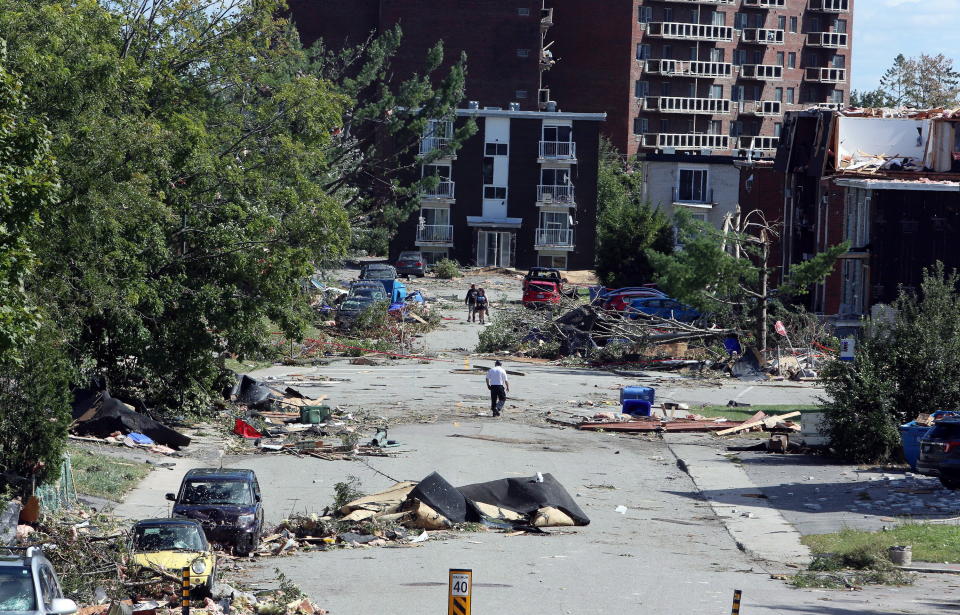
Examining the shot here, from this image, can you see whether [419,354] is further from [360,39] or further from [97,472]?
[360,39]

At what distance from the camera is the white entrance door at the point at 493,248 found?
253 ft

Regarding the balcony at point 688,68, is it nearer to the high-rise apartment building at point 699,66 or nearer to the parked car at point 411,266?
the high-rise apartment building at point 699,66

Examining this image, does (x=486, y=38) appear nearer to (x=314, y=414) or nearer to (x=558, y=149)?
(x=558, y=149)

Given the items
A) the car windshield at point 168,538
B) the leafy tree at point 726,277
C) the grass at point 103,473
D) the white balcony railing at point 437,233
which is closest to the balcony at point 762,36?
the white balcony railing at point 437,233

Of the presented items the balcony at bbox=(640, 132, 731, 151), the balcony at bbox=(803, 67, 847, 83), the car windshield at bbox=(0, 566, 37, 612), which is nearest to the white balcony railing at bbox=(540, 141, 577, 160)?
the balcony at bbox=(640, 132, 731, 151)

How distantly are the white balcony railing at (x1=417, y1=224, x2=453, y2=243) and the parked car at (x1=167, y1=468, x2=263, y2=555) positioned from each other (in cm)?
5943

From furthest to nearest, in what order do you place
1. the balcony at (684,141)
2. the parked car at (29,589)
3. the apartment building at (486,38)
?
the balcony at (684,141), the apartment building at (486,38), the parked car at (29,589)

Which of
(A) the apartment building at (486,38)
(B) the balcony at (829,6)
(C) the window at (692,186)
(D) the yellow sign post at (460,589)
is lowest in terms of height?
(D) the yellow sign post at (460,589)

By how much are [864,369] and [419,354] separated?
20857 millimetres

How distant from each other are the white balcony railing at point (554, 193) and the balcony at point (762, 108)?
35.6 meters

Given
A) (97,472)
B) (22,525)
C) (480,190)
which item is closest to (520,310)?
(97,472)

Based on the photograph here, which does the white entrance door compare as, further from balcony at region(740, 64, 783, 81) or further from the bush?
balcony at region(740, 64, 783, 81)

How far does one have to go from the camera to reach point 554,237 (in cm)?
7662

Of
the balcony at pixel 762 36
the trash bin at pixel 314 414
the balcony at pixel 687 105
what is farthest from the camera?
the balcony at pixel 762 36
